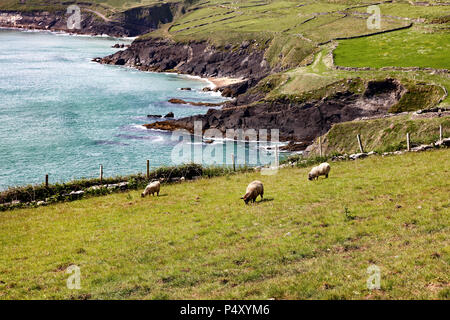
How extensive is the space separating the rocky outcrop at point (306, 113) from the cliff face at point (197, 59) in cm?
3060

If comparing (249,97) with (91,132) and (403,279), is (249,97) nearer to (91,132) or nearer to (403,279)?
(91,132)

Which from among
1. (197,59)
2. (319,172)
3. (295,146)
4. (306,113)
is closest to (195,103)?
(306,113)

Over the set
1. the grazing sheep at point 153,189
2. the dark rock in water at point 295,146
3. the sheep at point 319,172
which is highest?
the sheep at point 319,172

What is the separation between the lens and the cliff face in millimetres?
136500

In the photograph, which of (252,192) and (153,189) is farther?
(153,189)

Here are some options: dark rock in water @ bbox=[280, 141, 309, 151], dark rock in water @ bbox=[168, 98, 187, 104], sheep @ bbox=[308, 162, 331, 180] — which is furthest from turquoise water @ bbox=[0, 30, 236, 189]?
A: sheep @ bbox=[308, 162, 331, 180]

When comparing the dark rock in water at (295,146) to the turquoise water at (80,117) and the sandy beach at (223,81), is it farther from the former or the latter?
the sandy beach at (223,81)

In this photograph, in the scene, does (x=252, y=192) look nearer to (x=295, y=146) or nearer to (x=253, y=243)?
(x=253, y=243)

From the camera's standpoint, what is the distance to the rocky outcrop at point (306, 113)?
7712cm

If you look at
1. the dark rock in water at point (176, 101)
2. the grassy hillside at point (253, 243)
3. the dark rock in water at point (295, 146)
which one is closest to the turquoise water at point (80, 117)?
the dark rock in water at point (176, 101)

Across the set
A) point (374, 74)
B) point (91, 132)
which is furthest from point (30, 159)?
point (374, 74)

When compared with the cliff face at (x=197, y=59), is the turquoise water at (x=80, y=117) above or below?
below

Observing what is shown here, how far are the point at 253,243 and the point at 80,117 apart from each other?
293ft

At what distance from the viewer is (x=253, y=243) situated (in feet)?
67.3
